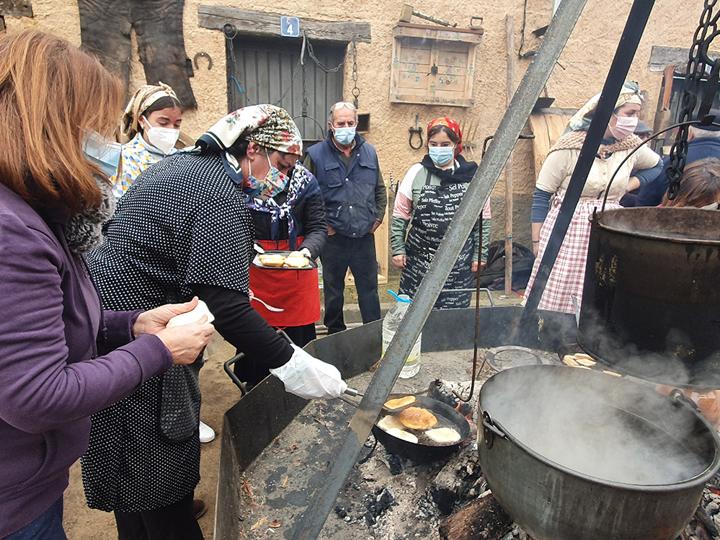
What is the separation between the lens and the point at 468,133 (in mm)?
6684

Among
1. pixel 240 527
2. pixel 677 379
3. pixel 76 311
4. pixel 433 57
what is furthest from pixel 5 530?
pixel 433 57

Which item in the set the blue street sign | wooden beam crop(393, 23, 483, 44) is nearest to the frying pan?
the blue street sign

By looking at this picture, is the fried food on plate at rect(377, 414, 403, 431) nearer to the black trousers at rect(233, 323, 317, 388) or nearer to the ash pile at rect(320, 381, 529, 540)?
the ash pile at rect(320, 381, 529, 540)

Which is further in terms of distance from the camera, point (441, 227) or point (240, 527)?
point (441, 227)

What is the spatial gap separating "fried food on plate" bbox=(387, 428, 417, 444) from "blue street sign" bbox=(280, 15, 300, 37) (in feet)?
16.7

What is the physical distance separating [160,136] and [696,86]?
10.2ft

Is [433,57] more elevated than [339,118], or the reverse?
Result: [433,57]

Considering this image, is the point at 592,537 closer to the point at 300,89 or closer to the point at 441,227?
the point at 441,227

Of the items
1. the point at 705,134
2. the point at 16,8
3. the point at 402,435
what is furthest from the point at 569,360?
the point at 16,8

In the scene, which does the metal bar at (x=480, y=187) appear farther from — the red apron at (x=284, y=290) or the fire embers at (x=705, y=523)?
the red apron at (x=284, y=290)

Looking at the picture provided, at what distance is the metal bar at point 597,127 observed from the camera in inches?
82.6

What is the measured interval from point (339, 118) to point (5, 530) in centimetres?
384

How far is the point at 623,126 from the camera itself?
360 centimetres

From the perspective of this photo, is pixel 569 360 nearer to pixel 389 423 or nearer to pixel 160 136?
pixel 389 423
